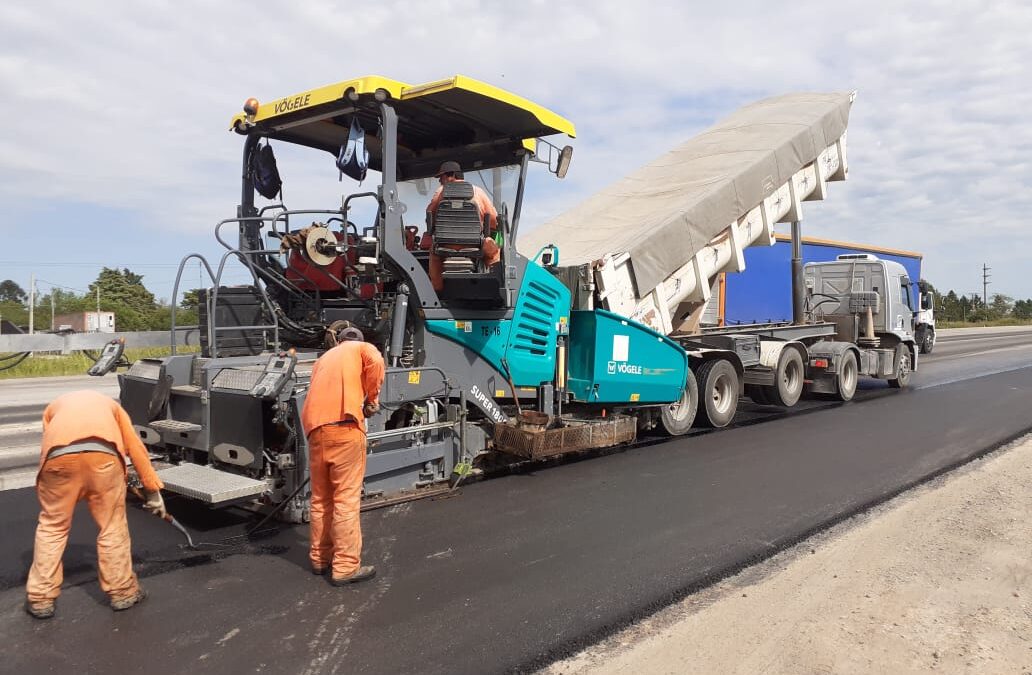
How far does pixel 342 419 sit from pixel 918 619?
3.05m

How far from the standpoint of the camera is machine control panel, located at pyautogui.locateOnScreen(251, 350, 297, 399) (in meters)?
4.45

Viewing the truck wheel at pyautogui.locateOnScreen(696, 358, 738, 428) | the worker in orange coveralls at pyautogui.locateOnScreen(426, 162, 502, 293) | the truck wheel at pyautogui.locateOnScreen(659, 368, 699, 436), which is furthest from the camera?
the truck wheel at pyautogui.locateOnScreen(696, 358, 738, 428)

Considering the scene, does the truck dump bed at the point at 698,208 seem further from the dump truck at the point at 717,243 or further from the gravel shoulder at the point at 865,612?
the gravel shoulder at the point at 865,612

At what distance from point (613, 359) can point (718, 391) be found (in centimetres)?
266

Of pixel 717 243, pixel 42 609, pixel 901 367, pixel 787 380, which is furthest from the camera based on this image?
pixel 901 367

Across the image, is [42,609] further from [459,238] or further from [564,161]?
[564,161]

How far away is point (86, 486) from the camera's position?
3531 mm

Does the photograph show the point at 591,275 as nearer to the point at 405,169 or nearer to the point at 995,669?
the point at 405,169

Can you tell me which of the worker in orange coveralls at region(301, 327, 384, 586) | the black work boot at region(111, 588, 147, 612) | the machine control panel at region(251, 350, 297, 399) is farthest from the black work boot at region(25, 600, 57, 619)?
the machine control panel at region(251, 350, 297, 399)

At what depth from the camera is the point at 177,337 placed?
605 centimetres

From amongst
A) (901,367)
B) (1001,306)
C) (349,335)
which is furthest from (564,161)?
(1001,306)

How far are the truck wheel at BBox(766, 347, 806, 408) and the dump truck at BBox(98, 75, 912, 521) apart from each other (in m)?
2.83

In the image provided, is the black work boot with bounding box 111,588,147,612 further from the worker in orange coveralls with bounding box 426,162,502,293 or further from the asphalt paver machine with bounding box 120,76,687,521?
the worker in orange coveralls with bounding box 426,162,502,293

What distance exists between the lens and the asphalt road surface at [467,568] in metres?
A: 3.22
